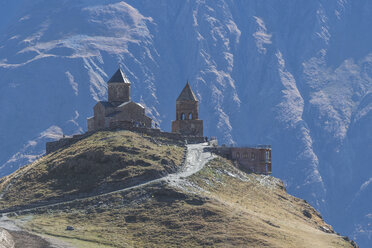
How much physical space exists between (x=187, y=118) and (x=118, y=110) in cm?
1365

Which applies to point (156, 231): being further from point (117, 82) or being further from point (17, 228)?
point (117, 82)

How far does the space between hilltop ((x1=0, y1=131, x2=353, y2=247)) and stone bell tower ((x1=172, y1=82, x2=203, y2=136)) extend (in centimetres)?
1570

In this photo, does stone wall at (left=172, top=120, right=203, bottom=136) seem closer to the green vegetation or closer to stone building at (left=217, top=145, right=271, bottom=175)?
stone building at (left=217, top=145, right=271, bottom=175)

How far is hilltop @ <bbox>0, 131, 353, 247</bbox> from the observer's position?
89.0 meters

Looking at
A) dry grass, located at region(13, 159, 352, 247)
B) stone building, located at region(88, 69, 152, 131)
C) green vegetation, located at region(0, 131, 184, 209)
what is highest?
stone building, located at region(88, 69, 152, 131)

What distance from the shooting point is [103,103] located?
13112cm

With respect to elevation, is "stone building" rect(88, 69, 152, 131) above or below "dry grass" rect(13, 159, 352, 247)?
above

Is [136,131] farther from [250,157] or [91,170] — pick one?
[91,170]

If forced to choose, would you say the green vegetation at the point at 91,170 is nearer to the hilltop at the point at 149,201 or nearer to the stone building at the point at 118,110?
the hilltop at the point at 149,201

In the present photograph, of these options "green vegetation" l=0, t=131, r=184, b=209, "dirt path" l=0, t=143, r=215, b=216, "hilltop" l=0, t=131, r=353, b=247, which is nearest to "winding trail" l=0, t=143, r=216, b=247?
"dirt path" l=0, t=143, r=215, b=216

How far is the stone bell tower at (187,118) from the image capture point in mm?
137375

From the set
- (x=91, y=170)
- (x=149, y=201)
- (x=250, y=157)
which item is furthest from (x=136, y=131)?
(x=149, y=201)

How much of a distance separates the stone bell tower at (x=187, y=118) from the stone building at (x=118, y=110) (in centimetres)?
598

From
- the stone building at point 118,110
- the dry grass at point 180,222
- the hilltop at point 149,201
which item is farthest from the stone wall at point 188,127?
the dry grass at point 180,222
